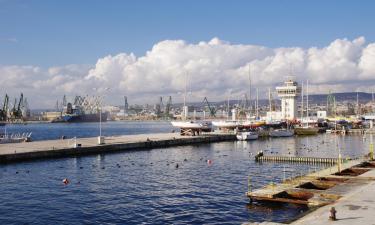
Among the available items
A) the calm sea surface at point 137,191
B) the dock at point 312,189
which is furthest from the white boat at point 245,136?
the dock at point 312,189

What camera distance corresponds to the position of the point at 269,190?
118ft

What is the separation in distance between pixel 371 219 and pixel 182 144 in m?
79.5

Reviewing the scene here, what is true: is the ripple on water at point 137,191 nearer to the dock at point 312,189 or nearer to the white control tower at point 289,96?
the dock at point 312,189

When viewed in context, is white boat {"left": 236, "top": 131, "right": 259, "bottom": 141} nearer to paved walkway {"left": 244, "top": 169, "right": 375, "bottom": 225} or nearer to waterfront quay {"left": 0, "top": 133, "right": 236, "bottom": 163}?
waterfront quay {"left": 0, "top": 133, "right": 236, "bottom": 163}

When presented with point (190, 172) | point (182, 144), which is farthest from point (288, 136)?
point (190, 172)

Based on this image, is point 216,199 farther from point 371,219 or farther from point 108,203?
point 371,219

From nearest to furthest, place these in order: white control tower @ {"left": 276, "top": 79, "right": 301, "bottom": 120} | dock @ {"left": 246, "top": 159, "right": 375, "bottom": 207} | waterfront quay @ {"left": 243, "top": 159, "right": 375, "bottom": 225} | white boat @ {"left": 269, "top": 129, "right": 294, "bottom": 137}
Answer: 1. waterfront quay @ {"left": 243, "top": 159, "right": 375, "bottom": 225}
2. dock @ {"left": 246, "top": 159, "right": 375, "bottom": 207}
3. white boat @ {"left": 269, "top": 129, "right": 294, "bottom": 137}
4. white control tower @ {"left": 276, "top": 79, "right": 301, "bottom": 120}

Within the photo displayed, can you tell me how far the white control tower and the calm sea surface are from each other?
12359cm

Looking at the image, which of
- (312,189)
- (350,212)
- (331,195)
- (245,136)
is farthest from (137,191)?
(245,136)

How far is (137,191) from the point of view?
141 feet

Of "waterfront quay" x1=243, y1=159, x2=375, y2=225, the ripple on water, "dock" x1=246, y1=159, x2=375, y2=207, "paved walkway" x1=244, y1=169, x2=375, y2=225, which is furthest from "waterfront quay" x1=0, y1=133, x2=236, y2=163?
"paved walkway" x1=244, y1=169, x2=375, y2=225

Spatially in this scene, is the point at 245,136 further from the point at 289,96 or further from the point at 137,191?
the point at 289,96

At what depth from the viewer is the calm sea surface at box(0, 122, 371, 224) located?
3275 centimetres

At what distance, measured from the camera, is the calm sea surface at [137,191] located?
32750mm
